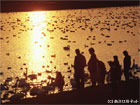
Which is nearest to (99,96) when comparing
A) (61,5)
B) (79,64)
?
(79,64)

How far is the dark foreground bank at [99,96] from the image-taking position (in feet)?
36.7

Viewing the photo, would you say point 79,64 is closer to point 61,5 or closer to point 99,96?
point 99,96

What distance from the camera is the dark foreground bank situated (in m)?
11.2

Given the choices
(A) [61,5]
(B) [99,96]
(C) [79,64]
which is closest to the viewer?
(B) [99,96]

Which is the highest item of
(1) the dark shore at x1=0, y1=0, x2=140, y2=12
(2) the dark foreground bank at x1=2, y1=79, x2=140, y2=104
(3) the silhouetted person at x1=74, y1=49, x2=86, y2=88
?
(1) the dark shore at x1=0, y1=0, x2=140, y2=12

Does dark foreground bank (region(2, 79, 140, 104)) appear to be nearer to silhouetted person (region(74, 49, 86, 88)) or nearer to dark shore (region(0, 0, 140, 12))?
silhouetted person (region(74, 49, 86, 88))

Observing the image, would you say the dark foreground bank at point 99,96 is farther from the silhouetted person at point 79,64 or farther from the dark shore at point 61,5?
the dark shore at point 61,5

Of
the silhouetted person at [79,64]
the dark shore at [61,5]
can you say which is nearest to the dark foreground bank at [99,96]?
the silhouetted person at [79,64]

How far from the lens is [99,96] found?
11.7m

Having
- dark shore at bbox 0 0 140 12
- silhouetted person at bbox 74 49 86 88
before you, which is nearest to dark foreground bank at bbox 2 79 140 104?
silhouetted person at bbox 74 49 86 88

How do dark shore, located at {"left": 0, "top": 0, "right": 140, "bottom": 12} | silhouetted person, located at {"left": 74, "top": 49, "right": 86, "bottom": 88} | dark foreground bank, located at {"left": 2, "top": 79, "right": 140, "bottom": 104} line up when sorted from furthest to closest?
dark shore, located at {"left": 0, "top": 0, "right": 140, "bottom": 12}
silhouetted person, located at {"left": 74, "top": 49, "right": 86, "bottom": 88}
dark foreground bank, located at {"left": 2, "top": 79, "right": 140, "bottom": 104}

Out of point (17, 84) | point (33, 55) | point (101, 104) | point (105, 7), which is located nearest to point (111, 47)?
point (33, 55)

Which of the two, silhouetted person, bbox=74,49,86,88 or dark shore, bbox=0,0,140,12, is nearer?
silhouetted person, bbox=74,49,86,88

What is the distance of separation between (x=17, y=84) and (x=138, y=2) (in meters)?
61.3
